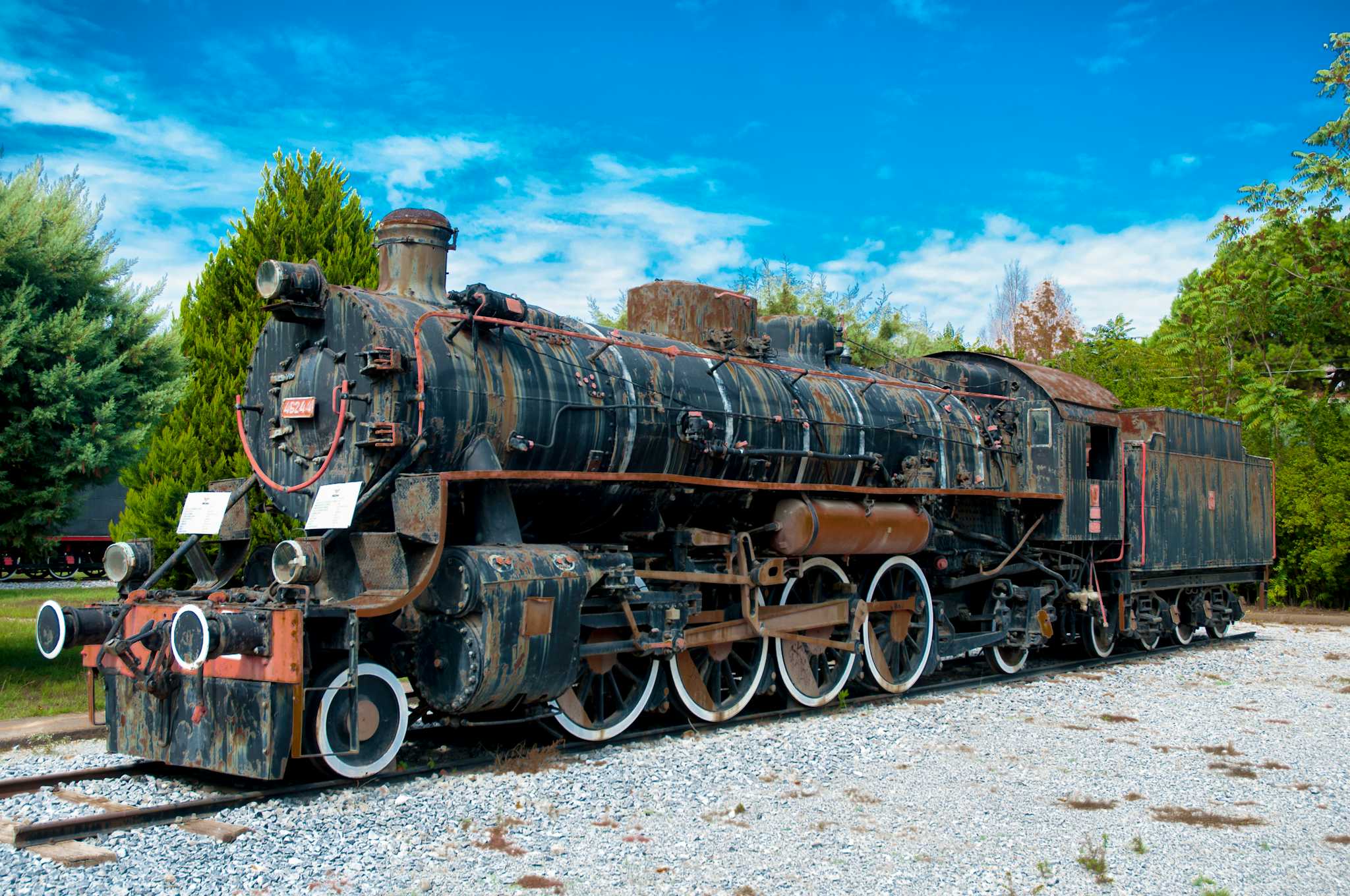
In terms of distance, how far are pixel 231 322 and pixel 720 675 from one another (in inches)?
266

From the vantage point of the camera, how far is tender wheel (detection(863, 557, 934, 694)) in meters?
10.9

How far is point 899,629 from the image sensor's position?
11.2 meters

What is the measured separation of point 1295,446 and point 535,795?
22557 millimetres

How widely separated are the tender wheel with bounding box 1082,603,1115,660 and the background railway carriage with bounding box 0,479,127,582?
20.1m

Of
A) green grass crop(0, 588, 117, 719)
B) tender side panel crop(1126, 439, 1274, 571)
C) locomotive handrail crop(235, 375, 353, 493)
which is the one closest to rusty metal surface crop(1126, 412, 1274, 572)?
tender side panel crop(1126, 439, 1274, 571)

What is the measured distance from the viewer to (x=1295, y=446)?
2419 centimetres

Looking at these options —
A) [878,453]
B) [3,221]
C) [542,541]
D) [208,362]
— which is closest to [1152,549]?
[878,453]

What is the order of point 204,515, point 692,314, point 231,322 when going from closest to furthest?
point 204,515 < point 692,314 < point 231,322

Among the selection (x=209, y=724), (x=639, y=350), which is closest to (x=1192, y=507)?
(x=639, y=350)

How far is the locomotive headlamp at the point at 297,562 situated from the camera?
22.7 feet

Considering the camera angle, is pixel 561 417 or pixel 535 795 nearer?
pixel 535 795

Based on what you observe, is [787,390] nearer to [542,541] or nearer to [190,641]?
[542,541]

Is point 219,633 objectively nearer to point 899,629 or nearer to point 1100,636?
point 899,629

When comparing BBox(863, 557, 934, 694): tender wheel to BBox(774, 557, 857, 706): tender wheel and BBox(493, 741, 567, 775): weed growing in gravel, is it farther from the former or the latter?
BBox(493, 741, 567, 775): weed growing in gravel
